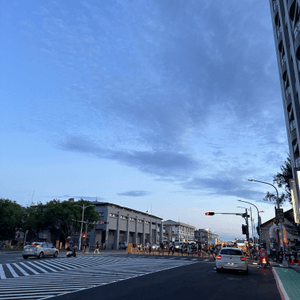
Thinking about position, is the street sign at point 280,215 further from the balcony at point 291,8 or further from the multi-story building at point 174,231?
the multi-story building at point 174,231

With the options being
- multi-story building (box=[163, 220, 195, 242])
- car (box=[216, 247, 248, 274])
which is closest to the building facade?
multi-story building (box=[163, 220, 195, 242])

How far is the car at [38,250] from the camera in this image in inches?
998

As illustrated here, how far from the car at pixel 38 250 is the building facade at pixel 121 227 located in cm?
3313

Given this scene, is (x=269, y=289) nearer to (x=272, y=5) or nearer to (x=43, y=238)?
(x=272, y=5)

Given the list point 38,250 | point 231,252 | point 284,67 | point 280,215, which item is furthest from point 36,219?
point 284,67

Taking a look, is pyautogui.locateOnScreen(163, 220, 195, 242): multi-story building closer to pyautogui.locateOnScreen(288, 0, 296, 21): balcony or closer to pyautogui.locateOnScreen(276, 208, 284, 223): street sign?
pyautogui.locateOnScreen(276, 208, 284, 223): street sign

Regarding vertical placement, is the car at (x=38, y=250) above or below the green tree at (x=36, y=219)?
below

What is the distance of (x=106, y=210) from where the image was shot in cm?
7181

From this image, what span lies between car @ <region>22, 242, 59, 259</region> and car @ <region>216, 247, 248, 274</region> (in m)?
16.6

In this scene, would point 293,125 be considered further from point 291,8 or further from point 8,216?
point 8,216

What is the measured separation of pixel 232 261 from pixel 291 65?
74.9 ft

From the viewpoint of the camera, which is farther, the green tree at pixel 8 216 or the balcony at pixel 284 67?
the green tree at pixel 8 216

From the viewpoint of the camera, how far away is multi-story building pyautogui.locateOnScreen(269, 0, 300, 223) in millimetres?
25344

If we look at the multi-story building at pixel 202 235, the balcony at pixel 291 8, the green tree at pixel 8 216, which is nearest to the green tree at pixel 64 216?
the green tree at pixel 8 216
